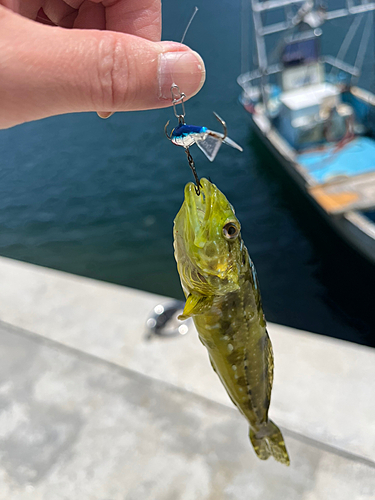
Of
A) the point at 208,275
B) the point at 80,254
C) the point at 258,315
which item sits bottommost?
the point at 80,254

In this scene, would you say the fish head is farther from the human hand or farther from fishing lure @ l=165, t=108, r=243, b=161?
the human hand

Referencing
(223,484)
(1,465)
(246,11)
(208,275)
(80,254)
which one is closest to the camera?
(208,275)

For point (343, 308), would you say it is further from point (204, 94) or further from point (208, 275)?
point (204, 94)

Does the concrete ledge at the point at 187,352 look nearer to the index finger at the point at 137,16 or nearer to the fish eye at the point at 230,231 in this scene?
the fish eye at the point at 230,231

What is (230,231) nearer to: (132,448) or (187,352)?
(132,448)

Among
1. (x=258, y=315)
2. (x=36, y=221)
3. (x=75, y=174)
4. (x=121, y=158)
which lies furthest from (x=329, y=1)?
(x=258, y=315)

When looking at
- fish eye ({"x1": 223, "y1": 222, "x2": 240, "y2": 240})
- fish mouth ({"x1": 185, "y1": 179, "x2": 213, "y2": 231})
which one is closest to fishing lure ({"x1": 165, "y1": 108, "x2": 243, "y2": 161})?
fish mouth ({"x1": 185, "y1": 179, "x2": 213, "y2": 231})
